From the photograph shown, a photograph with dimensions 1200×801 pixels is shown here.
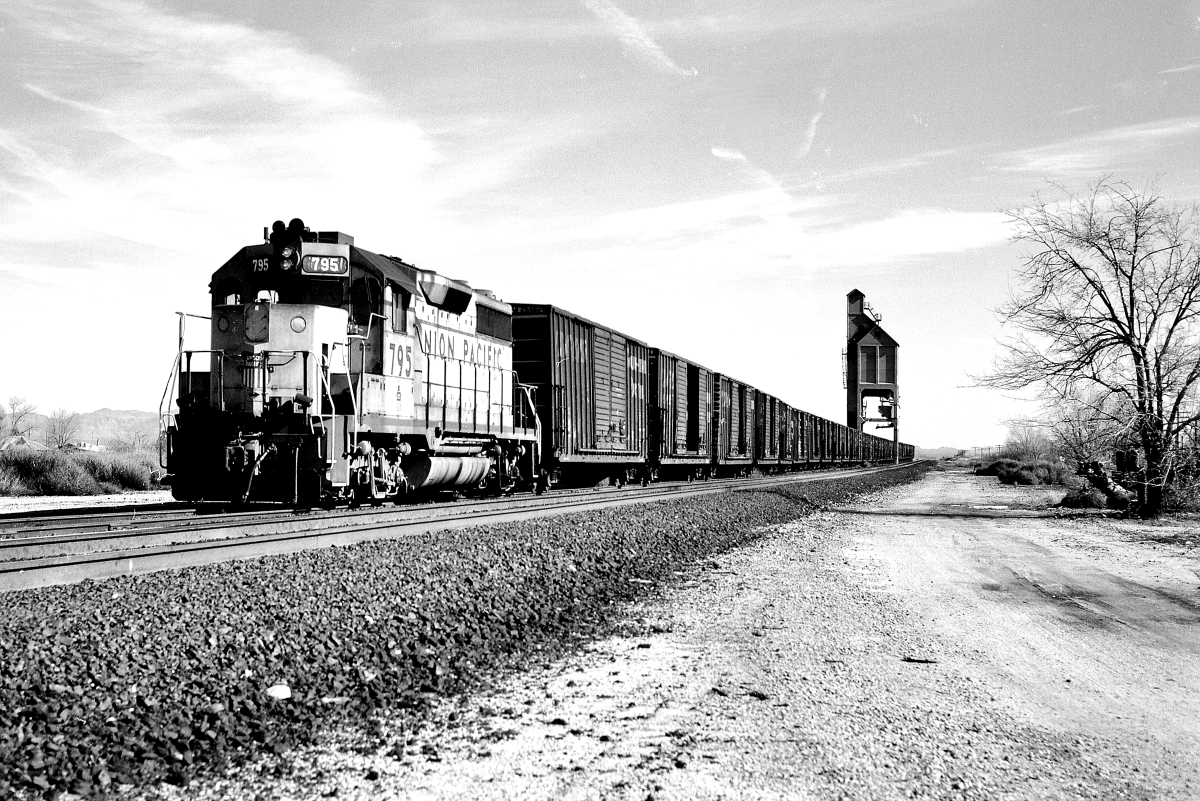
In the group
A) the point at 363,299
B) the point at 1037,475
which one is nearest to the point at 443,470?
the point at 363,299

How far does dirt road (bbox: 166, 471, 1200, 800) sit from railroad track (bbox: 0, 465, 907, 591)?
3472 millimetres

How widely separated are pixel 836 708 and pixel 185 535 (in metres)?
6.93

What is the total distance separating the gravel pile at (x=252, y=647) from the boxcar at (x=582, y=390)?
31.5 feet

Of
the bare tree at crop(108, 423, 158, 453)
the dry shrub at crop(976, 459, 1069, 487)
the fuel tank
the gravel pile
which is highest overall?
the bare tree at crop(108, 423, 158, 453)

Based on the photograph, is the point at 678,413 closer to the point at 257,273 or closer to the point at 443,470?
the point at 443,470

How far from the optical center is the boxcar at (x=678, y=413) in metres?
24.6

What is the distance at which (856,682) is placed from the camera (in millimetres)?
4938

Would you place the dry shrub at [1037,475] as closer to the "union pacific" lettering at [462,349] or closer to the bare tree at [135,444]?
the "union pacific" lettering at [462,349]

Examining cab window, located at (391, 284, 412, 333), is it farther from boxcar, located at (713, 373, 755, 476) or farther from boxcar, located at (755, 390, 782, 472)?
boxcar, located at (755, 390, 782, 472)

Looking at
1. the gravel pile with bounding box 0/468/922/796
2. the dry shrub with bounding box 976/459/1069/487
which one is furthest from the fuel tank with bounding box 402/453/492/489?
the dry shrub with bounding box 976/459/1069/487

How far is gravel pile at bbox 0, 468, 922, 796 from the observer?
3613 mm

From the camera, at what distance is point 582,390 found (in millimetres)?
19312

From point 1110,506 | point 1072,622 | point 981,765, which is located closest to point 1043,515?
point 1110,506

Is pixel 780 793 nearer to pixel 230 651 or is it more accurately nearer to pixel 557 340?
Answer: pixel 230 651
